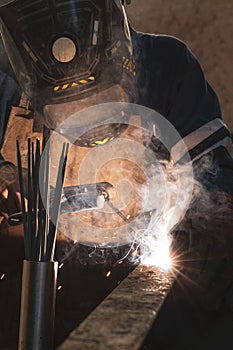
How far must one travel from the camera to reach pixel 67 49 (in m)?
1.37

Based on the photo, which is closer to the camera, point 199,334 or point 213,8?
point 199,334

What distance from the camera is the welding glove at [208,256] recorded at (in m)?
1.21

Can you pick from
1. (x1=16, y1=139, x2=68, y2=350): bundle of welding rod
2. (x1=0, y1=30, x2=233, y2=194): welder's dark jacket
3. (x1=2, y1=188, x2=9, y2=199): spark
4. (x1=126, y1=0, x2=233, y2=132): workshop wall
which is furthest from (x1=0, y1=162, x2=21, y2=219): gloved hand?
(x1=126, y1=0, x2=233, y2=132): workshop wall

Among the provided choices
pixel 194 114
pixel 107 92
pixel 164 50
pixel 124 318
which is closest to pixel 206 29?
pixel 164 50

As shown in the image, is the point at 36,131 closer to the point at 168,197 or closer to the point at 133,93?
the point at 133,93

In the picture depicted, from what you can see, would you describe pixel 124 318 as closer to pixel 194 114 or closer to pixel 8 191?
pixel 8 191

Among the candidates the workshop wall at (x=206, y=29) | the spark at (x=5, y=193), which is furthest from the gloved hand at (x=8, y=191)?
the workshop wall at (x=206, y=29)

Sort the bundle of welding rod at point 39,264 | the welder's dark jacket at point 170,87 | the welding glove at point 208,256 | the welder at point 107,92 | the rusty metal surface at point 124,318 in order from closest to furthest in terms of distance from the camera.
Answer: the rusty metal surface at point 124,318 → the bundle of welding rod at point 39,264 → the welding glove at point 208,256 → the welder at point 107,92 → the welder's dark jacket at point 170,87

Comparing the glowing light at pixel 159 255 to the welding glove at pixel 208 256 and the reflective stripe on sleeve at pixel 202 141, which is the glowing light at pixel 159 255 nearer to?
the welding glove at pixel 208 256

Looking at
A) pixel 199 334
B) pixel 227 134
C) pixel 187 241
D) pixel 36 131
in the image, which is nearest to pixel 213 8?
pixel 227 134

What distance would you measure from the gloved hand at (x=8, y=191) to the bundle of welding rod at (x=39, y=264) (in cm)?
47

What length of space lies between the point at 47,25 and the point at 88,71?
0.18 m

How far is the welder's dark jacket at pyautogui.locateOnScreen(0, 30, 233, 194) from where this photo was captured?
1.69 meters

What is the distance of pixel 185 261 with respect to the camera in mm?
1262
